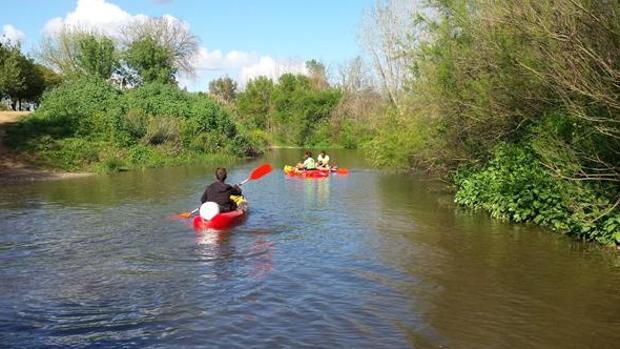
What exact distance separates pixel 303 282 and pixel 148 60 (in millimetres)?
45933

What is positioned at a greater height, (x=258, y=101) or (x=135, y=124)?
(x=258, y=101)

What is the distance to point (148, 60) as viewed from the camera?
51.4 meters

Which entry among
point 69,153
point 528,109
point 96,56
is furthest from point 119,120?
point 528,109

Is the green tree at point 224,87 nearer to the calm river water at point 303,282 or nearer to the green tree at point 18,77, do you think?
the green tree at point 18,77

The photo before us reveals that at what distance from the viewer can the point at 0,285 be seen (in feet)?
29.1

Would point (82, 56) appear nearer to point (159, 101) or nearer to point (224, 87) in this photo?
point (159, 101)

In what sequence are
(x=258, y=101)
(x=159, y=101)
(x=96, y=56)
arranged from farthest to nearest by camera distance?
(x=258, y=101)
(x=96, y=56)
(x=159, y=101)

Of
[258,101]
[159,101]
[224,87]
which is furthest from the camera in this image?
[224,87]

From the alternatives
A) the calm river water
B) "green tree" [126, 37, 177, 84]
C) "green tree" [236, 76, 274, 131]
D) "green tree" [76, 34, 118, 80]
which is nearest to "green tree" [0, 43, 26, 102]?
"green tree" [76, 34, 118, 80]

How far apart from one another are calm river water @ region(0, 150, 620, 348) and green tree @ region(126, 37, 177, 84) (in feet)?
120

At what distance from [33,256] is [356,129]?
53896 millimetres

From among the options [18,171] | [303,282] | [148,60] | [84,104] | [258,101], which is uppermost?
[148,60]

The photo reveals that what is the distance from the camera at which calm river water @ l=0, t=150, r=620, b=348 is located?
6.86 meters

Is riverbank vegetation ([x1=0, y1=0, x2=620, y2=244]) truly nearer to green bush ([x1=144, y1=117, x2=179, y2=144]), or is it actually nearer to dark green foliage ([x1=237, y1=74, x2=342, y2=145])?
green bush ([x1=144, y1=117, x2=179, y2=144])
